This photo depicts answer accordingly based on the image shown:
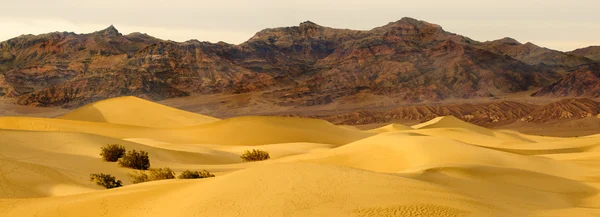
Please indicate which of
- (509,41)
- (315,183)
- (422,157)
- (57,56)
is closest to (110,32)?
(57,56)

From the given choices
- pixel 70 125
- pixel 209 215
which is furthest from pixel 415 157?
pixel 70 125

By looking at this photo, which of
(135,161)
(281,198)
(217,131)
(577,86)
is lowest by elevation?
(217,131)

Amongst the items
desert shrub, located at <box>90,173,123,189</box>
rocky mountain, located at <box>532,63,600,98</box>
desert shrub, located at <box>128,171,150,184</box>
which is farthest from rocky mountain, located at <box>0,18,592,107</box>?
desert shrub, located at <box>90,173,123,189</box>

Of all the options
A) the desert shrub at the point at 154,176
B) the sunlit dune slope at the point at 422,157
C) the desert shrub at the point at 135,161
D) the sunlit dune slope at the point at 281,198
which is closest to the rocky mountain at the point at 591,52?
the sunlit dune slope at the point at 422,157

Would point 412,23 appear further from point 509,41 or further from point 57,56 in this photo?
point 57,56

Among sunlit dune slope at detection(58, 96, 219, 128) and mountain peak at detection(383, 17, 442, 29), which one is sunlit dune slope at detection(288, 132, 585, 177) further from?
mountain peak at detection(383, 17, 442, 29)

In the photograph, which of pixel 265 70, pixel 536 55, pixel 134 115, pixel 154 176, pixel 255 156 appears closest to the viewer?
pixel 154 176

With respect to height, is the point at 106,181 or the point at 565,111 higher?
the point at 106,181
